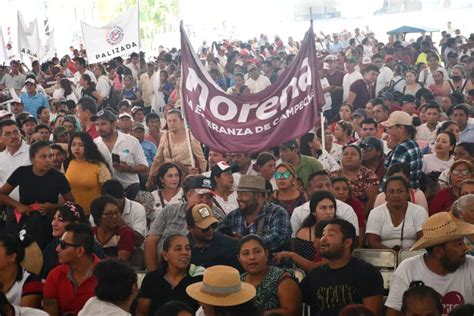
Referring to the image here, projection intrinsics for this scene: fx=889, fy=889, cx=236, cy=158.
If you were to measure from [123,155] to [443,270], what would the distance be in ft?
15.7

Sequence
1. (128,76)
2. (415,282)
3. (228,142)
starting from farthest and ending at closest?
1. (128,76)
2. (228,142)
3. (415,282)

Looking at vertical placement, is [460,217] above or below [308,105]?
below

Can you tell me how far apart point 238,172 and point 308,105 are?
3.62ft

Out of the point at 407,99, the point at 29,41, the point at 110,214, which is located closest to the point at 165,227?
the point at 110,214

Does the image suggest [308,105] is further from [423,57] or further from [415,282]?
[423,57]

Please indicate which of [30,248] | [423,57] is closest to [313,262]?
[30,248]

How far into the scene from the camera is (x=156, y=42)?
53719 millimetres

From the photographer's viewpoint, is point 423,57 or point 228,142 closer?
point 228,142

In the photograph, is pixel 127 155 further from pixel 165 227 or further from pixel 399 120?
pixel 399 120

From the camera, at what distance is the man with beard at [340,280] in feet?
19.2

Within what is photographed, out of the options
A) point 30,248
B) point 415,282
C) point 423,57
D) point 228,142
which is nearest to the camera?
point 415,282

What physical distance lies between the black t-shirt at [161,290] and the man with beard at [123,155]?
3.23 metres

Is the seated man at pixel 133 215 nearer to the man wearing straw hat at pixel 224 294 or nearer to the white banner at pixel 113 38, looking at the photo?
the man wearing straw hat at pixel 224 294

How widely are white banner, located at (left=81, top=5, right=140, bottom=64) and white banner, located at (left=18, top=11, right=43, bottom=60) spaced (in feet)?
20.0
